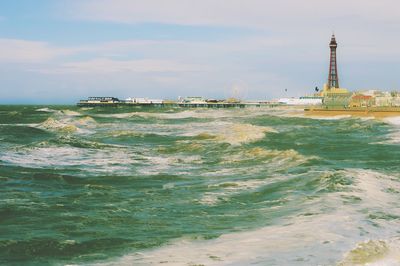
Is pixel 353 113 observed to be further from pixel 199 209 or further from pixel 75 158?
pixel 199 209

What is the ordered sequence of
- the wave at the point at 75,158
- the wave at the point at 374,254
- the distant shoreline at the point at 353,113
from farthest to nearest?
the distant shoreline at the point at 353,113, the wave at the point at 75,158, the wave at the point at 374,254

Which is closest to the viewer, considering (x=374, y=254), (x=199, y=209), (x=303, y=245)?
(x=374, y=254)

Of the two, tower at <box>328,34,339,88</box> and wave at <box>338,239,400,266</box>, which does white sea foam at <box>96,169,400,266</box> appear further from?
tower at <box>328,34,339,88</box>

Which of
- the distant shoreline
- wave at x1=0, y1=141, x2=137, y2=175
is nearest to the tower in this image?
the distant shoreline

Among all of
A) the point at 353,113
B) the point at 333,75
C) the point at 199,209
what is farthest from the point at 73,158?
the point at 333,75

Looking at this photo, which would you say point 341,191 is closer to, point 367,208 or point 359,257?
point 367,208

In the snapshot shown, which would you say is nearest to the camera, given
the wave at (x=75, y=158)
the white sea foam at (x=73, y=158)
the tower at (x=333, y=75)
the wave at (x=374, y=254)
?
the wave at (x=374, y=254)

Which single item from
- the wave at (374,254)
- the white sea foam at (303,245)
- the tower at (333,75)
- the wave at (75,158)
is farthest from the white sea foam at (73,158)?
the tower at (333,75)

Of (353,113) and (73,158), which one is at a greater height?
(73,158)

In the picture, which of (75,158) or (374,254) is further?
(75,158)

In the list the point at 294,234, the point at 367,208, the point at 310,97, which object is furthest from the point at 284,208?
the point at 310,97

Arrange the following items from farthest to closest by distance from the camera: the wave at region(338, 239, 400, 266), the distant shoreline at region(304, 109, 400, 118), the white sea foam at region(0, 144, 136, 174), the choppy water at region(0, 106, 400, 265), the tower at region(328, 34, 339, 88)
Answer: the tower at region(328, 34, 339, 88) < the distant shoreline at region(304, 109, 400, 118) < the white sea foam at region(0, 144, 136, 174) < the choppy water at region(0, 106, 400, 265) < the wave at region(338, 239, 400, 266)

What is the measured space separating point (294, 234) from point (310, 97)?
15783 centimetres

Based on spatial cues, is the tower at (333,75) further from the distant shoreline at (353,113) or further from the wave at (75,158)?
the wave at (75,158)
